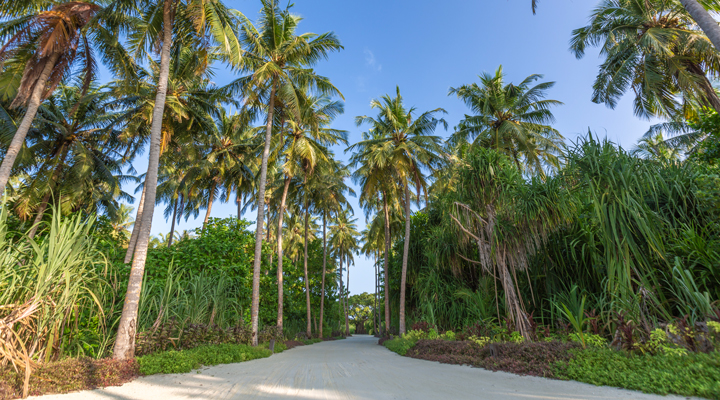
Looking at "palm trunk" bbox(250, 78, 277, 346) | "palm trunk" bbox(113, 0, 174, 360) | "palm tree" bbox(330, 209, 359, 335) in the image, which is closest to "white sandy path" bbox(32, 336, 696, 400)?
"palm trunk" bbox(113, 0, 174, 360)

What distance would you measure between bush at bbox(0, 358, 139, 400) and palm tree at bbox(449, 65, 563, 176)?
15.9 meters

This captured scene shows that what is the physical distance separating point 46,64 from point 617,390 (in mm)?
14148

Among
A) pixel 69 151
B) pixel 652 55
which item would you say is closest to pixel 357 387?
pixel 652 55

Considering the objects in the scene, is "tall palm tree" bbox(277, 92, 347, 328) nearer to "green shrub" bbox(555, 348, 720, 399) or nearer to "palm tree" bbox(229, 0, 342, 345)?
"palm tree" bbox(229, 0, 342, 345)

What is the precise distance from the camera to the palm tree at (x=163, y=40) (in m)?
6.67

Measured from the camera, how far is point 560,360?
4688 mm

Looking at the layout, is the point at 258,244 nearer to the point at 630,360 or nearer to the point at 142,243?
the point at 142,243

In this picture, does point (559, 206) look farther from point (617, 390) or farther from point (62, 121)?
point (62, 121)

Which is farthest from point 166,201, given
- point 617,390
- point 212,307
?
point 617,390

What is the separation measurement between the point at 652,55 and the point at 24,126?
19.2 metres

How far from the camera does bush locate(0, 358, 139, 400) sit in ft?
11.7

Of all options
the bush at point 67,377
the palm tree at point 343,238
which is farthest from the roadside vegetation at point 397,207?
the palm tree at point 343,238

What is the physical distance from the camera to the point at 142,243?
22.1 feet

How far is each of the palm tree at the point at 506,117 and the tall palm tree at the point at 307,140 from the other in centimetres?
716
